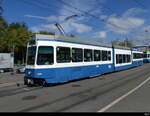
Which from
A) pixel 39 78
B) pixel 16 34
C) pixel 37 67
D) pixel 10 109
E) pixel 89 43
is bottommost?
pixel 10 109

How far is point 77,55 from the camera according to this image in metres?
13.0

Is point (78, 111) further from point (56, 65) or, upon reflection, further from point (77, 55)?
point (77, 55)

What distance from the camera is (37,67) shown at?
10.6 meters

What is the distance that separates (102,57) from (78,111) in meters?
11.3

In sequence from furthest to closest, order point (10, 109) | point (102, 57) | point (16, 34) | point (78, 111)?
point (16, 34) → point (102, 57) → point (10, 109) → point (78, 111)

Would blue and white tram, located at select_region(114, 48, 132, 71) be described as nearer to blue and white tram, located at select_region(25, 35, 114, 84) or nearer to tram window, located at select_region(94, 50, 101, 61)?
tram window, located at select_region(94, 50, 101, 61)

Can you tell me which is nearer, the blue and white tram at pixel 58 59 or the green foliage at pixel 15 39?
the blue and white tram at pixel 58 59

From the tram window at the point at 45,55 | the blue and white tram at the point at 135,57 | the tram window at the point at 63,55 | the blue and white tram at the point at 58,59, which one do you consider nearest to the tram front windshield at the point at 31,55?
the blue and white tram at the point at 58,59

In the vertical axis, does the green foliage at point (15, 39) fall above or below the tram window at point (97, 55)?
above

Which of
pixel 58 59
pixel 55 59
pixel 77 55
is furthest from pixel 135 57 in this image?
pixel 55 59

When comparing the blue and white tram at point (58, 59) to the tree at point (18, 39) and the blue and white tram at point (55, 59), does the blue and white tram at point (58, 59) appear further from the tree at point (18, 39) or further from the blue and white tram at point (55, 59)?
the tree at point (18, 39)

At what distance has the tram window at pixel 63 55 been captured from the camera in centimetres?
1131

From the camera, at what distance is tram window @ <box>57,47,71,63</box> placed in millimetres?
11312

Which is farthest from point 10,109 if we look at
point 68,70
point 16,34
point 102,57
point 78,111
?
point 16,34
